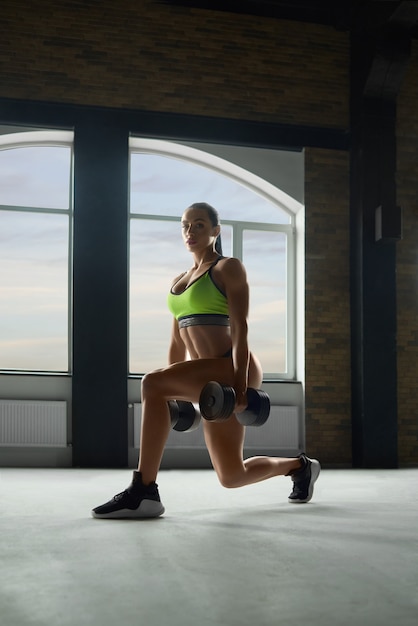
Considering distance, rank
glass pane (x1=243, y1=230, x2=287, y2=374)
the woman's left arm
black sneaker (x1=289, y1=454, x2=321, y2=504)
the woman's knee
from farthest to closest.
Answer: glass pane (x1=243, y1=230, x2=287, y2=374) < black sneaker (x1=289, y1=454, x2=321, y2=504) < the woman's knee < the woman's left arm

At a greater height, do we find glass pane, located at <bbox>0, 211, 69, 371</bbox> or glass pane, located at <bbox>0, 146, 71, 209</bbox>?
glass pane, located at <bbox>0, 146, 71, 209</bbox>

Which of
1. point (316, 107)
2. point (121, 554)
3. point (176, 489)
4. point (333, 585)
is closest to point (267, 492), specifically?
point (176, 489)

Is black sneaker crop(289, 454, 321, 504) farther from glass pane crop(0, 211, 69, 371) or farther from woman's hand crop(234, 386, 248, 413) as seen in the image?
glass pane crop(0, 211, 69, 371)

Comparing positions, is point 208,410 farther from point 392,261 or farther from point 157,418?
point 392,261

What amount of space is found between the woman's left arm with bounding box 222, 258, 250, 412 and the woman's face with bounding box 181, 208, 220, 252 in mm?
217

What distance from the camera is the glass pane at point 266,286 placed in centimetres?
845

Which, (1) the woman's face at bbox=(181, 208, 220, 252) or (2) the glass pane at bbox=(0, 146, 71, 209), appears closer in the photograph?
(1) the woman's face at bbox=(181, 208, 220, 252)

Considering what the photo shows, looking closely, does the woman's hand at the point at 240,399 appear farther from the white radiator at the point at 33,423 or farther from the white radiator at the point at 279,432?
the white radiator at the point at 279,432

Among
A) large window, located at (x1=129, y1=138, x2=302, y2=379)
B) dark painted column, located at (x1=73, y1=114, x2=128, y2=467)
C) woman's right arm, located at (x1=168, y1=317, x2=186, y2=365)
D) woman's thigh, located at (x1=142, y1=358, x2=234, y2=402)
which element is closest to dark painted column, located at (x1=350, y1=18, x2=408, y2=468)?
large window, located at (x1=129, y1=138, x2=302, y2=379)

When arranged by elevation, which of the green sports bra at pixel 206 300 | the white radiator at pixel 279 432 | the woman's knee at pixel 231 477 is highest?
the green sports bra at pixel 206 300

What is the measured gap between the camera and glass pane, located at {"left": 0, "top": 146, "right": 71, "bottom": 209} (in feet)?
26.0

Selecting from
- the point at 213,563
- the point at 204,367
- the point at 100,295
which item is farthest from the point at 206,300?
the point at 100,295

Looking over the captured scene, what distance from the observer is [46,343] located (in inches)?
307

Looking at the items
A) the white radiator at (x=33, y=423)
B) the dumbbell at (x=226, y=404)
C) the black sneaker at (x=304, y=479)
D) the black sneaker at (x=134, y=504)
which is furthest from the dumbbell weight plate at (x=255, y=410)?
the white radiator at (x=33, y=423)
